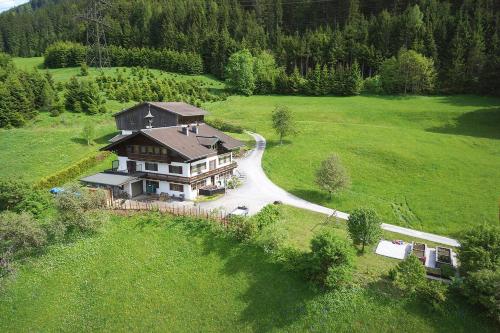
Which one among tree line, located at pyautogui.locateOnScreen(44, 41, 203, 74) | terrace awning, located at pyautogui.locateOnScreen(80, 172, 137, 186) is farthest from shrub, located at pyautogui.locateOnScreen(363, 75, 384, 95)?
terrace awning, located at pyautogui.locateOnScreen(80, 172, 137, 186)

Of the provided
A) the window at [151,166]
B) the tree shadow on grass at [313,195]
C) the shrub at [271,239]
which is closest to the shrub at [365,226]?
the shrub at [271,239]

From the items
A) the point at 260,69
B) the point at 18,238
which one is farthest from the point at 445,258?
the point at 260,69

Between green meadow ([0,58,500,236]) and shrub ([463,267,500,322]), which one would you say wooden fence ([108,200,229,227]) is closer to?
green meadow ([0,58,500,236])

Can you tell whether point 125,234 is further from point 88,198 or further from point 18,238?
point 18,238

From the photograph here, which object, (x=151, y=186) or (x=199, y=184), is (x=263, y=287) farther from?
(x=151, y=186)

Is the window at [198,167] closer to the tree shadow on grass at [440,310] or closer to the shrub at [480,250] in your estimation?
the tree shadow on grass at [440,310]
